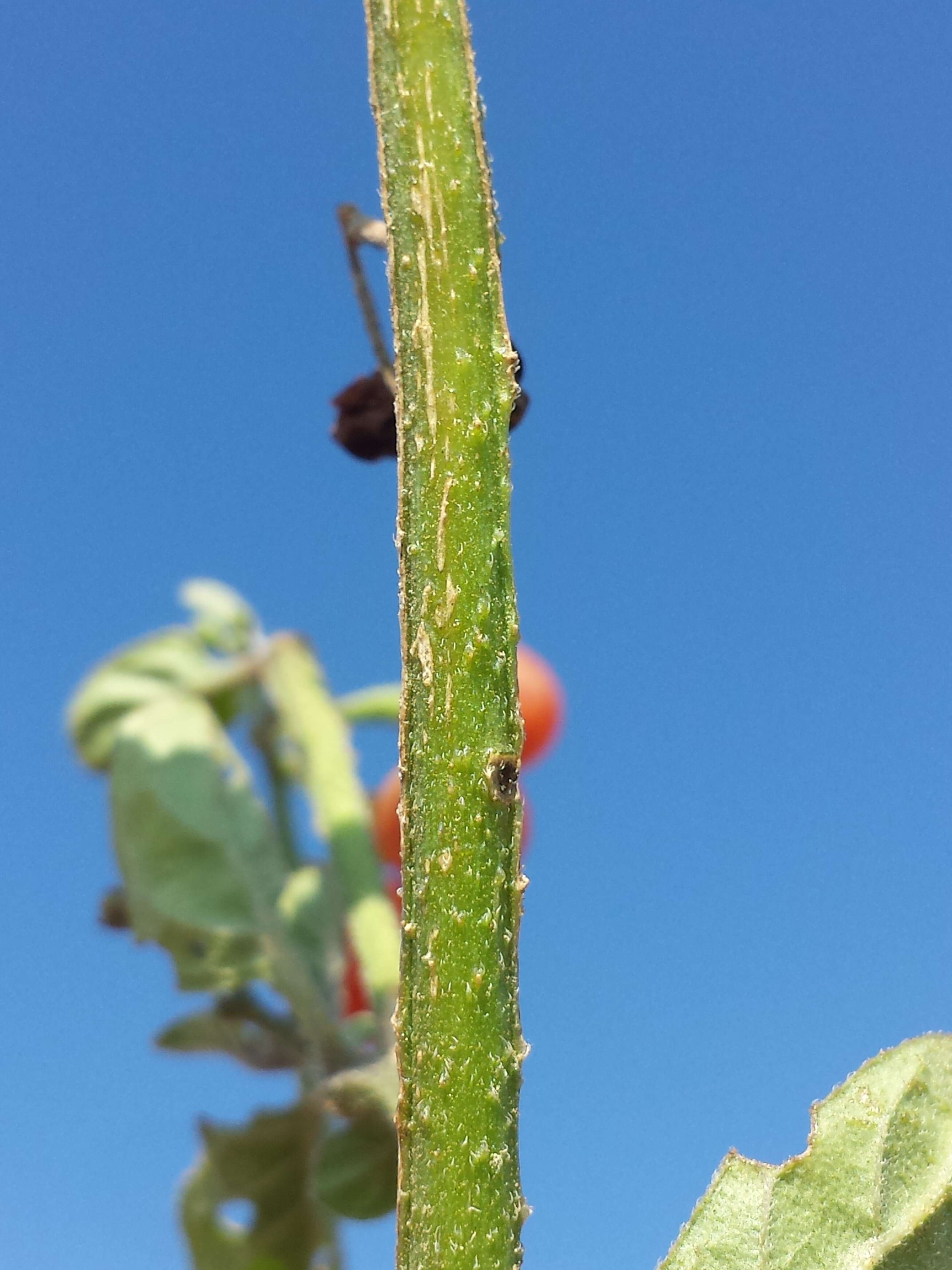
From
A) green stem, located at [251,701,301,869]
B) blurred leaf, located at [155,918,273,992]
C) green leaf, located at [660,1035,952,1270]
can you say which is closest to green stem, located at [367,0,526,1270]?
green leaf, located at [660,1035,952,1270]

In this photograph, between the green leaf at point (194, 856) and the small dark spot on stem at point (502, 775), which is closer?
the small dark spot on stem at point (502, 775)

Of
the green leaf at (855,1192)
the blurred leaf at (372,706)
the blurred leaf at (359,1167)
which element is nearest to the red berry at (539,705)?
the blurred leaf at (372,706)

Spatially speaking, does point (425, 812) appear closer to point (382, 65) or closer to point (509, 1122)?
point (509, 1122)

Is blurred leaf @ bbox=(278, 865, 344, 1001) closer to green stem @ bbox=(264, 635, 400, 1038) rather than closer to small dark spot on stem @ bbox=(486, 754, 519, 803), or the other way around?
green stem @ bbox=(264, 635, 400, 1038)

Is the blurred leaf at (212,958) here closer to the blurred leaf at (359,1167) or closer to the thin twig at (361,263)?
the blurred leaf at (359,1167)

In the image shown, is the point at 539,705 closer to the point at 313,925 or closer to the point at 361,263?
the point at 313,925

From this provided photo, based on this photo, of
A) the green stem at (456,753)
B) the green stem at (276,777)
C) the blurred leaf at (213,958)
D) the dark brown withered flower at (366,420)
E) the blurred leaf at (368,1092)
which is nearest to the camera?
the green stem at (456,753)

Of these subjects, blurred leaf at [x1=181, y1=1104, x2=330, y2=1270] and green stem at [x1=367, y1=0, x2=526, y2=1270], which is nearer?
green stem at [x1=367, y1=0, x2=526, y2=1270]
